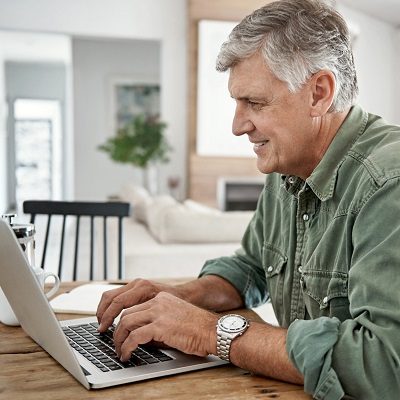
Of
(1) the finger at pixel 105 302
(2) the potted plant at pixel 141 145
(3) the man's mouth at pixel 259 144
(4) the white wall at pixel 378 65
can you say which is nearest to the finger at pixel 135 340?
(1) the finger at pixel 105 302

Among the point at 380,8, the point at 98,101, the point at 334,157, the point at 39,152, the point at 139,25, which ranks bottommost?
the point at 39,152

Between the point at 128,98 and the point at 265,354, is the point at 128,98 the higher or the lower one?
the higher one

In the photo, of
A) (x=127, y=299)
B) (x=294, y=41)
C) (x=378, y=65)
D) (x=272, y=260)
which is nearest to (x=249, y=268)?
(x=272, y=260)

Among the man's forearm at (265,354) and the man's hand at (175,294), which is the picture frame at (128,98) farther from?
the man's forearm at (265,354)

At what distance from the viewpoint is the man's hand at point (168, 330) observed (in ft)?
3.59

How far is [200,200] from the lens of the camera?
7.49 metres

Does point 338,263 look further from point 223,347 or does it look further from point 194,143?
point 194,143

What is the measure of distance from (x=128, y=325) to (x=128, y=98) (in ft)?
30.4

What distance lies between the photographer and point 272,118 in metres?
1.25

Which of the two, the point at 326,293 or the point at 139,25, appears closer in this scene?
the point at 326,293

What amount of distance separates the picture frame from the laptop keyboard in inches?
352

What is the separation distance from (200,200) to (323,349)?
6.52 metres

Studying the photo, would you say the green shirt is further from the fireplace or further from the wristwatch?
the fireplace

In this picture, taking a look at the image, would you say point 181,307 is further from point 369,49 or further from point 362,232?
point 369,49
